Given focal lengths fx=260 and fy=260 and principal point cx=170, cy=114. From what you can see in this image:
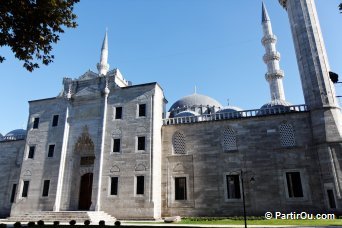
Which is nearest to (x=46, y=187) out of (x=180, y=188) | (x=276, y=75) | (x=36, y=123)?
(x=36, y=123)

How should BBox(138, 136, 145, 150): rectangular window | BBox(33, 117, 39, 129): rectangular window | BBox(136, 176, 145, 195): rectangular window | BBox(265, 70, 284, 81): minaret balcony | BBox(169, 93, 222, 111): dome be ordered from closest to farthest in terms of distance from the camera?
1. BBox(136, 176, 145, 195): rectangular window
2. BBox(138, 136, 145, 150): rectangular window
3. BBox(33, 117, 39, 129): rectangular window
4. BBox(265, 70, 284, 81): minaret balcony
5. BBox(169, 93, 222, 111): dome

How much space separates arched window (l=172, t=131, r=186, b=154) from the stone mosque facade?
81 mm

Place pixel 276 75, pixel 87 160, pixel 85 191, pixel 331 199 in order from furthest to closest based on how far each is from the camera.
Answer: pixel 276 75 < pixel 87 160 < pixel 85 191 < pixel 331 199

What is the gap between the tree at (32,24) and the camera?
860cm

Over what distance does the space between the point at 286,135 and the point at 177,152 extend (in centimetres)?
806

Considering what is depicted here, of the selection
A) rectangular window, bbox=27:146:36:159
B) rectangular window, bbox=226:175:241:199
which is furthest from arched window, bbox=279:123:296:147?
rectangular window, bbox=27:146:36:159

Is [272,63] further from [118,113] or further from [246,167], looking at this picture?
[118,113]

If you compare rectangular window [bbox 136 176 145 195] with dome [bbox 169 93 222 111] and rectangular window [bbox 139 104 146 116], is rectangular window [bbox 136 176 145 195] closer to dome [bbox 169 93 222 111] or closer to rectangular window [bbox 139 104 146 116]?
rectangular window [bbox 139 104 146 116]

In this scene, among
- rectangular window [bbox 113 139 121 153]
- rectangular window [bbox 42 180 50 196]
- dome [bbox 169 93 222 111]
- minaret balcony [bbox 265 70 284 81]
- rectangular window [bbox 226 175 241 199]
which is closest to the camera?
rectangular window [bbox 226 175 241 199]

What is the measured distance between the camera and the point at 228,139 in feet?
64.2

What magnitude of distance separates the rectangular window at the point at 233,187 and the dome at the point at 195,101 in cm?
1514

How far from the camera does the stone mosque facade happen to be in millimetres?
17250

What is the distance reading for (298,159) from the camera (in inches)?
691

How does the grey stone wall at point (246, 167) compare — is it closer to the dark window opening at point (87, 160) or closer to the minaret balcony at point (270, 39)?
the dark window opening at point (87, 160)
